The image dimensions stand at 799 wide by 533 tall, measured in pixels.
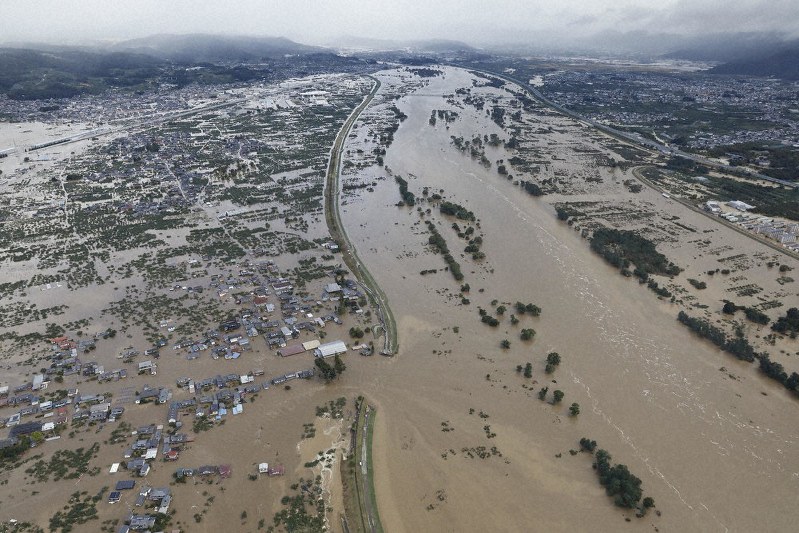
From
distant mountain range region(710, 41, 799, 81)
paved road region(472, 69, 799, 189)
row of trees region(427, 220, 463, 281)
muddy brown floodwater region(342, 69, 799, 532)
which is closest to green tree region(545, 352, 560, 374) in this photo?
muddy brown floodwater region(342, 69, 799, 532)

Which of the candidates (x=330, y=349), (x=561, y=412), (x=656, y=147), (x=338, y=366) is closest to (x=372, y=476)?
(x=338, y=366)

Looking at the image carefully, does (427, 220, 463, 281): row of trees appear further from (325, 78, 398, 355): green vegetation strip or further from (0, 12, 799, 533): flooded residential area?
(325, 78, 398, 355): green vegetation strip

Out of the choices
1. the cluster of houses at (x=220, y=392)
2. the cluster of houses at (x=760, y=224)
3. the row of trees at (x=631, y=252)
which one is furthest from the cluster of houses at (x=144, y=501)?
the cluster of houses at (x=760, y=224)

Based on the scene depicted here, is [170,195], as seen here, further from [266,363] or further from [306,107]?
[306,107]

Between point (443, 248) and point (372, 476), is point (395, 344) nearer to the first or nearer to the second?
point (372, 476)

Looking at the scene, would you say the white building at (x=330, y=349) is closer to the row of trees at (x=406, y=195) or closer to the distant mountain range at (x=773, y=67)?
the row of trees at (x=406, y=195)

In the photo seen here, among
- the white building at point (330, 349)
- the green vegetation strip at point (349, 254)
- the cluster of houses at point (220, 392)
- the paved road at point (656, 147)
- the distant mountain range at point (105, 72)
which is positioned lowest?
the cluster of houses at point (220, 392)

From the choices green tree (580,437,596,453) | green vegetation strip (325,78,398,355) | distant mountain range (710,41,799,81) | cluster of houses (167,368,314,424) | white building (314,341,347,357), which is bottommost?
green tree (580,437,596,453)
